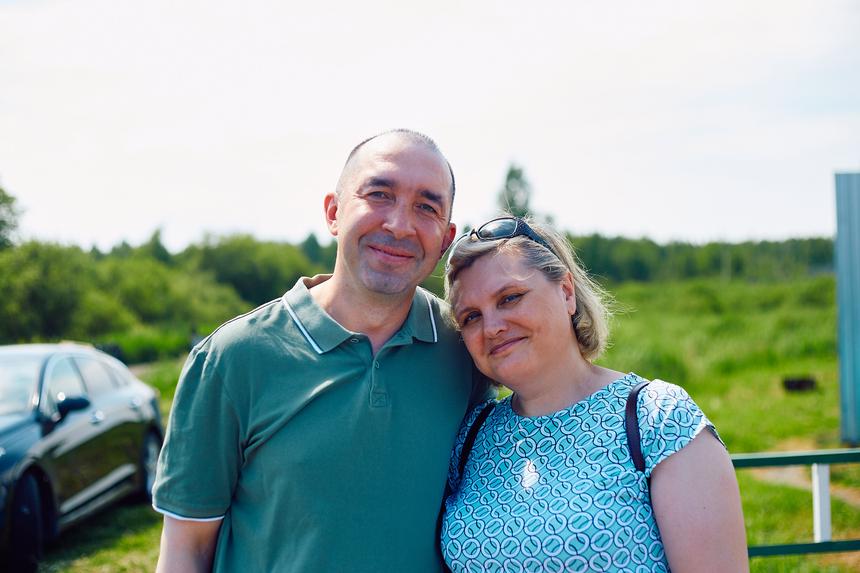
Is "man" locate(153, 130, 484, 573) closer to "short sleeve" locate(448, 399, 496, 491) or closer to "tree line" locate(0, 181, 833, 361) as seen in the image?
"short sleeve" locate(448, 399, 496, 491)

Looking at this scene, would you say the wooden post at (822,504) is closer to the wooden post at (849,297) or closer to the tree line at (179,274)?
the wooden post at (849,297)

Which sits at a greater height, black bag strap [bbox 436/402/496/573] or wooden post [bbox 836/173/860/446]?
black bag strap [bbox 436/402/496/573]

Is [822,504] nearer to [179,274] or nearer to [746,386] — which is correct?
[746,386]

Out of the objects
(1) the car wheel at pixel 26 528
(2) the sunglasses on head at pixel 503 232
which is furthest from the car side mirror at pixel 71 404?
(2) the sunglasses on head at pixel 503 232

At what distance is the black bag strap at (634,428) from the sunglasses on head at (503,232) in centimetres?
50

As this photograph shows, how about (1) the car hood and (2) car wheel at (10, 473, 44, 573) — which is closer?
(2) car wheel at (10, 473, 44, 573)

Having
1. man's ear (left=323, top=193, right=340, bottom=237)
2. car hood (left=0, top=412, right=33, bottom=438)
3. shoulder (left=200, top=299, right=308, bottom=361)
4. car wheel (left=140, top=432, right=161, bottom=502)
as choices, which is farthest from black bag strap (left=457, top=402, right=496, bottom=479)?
car wheel (left=140, top=432, right=161, bottom=502)

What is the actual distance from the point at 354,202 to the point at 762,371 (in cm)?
1526

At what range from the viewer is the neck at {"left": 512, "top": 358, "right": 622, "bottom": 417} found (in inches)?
90.0

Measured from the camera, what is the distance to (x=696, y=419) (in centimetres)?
199

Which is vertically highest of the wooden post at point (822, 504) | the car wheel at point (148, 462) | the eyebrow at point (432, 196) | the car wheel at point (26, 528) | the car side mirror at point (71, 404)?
the eyebrow at point (432, 196)

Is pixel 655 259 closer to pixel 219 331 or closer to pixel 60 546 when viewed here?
pixel 60 546

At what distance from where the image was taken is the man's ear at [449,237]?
2.46 metres

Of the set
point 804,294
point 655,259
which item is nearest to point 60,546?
point 804,294
